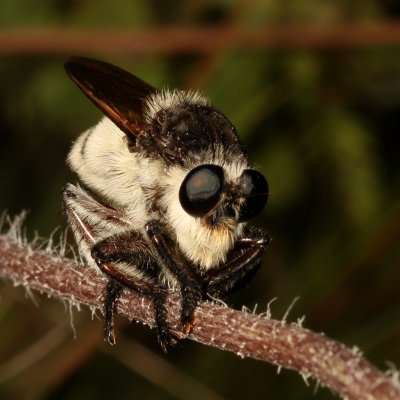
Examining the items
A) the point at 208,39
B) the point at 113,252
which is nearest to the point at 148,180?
the point at 113,252

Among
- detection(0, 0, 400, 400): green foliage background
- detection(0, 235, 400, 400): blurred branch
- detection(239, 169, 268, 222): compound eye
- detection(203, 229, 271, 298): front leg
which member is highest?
detection(0, 0, 400, 400): green foliage background

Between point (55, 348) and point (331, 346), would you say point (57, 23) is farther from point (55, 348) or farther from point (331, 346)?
point (331, 346)

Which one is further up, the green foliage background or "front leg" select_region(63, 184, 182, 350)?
the green foliage background

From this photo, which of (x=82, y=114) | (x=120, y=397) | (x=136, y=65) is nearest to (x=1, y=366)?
(x=120, y=397)

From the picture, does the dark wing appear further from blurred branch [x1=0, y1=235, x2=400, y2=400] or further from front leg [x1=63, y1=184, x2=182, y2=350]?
blurred branch [x1=0, y1=235, x2=400, y2=400]

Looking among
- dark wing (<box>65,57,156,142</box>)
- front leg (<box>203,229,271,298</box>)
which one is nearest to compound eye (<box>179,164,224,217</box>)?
front leg (<box>203,229,271,298</box>)

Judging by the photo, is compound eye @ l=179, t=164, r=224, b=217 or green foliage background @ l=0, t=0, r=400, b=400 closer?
compound eye @ l=179, t=164, r=224, b=217

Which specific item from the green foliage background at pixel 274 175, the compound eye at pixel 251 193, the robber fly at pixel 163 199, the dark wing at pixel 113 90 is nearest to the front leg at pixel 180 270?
the robber fly at pixel 163 199
